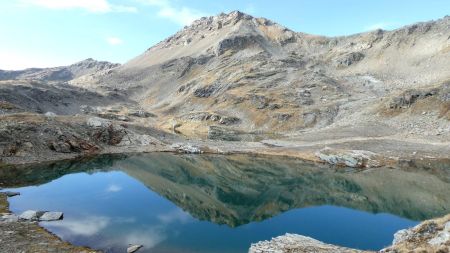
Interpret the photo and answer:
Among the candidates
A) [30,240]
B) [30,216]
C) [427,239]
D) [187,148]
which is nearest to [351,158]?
[187,148]

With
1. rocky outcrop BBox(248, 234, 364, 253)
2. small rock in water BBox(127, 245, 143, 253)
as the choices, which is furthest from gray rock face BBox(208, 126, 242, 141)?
small rock in water BBox(127, 245, 143, 253)

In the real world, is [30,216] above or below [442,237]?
below

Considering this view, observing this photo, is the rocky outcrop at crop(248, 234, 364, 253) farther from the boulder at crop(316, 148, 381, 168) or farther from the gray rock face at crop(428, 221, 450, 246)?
the boulder at crop(316, 148, 381, 168)

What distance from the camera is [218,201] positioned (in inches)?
2522

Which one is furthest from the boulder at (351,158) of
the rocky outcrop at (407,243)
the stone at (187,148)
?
the rocky outcrop at (407,243)

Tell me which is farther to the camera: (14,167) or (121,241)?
(14,167)

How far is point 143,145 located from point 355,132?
6682cm

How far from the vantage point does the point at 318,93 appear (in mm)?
192000

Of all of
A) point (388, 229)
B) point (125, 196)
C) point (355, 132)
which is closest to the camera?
point (388, 229)

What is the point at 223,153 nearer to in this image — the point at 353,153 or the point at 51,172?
the point at 353,153

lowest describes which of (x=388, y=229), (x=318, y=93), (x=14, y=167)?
(x=388, y=229)

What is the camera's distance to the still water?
4366cm

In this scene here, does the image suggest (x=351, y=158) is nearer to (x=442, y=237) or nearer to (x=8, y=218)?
(x=442, y=237)

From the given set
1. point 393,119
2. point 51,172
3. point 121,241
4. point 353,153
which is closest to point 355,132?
point 393,119
